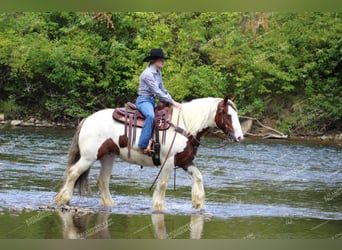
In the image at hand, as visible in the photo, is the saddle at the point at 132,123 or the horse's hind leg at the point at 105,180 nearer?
the saddle at the point at 132,123

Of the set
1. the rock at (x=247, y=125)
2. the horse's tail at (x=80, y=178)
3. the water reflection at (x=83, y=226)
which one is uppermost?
the horse's tail at (x=80, y=178)

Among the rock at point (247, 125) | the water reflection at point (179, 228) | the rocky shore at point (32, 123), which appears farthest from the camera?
the rocky shore at point (32, 123)

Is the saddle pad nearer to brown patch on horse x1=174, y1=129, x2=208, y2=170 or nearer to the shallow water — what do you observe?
brown patch on horse x1=174, y1=129, x2=208, y2=170

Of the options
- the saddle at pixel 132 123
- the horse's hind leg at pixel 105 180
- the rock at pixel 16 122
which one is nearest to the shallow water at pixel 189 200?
the horse's hind leg at pixel 105 180

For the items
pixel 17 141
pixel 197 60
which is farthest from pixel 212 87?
pixel 17 141

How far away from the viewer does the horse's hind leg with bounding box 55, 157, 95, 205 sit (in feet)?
34.9

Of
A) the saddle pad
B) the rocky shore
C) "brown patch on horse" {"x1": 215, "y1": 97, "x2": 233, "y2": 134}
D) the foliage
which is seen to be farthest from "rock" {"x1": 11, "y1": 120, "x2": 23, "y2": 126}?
A: "brown patch on horse" {"x1": 215, "y1": 97, "x2": 233, "y2": 134}

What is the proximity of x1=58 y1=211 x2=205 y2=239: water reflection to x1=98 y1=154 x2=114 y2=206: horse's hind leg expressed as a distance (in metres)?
0.89

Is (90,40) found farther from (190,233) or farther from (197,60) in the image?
(190,233)

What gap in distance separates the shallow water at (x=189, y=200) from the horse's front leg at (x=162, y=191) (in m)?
0.15

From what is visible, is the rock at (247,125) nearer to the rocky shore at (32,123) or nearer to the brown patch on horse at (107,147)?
the rocky shore at (32,123)

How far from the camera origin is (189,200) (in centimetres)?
1184

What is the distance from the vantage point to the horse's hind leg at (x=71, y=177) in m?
10.6

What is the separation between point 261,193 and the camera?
43.0ft
